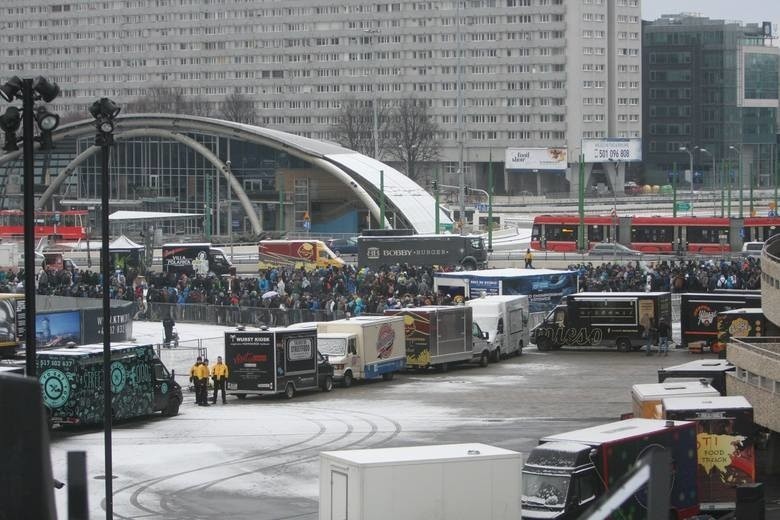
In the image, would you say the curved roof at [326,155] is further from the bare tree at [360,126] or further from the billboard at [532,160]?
the bare tree at [360,126]

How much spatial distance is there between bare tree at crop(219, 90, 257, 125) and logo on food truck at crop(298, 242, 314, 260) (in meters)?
90.7

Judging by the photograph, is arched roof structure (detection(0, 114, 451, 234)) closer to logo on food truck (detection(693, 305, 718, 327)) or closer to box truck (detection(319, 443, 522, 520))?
logo on food truck (detection(693, 305, 718, 327))

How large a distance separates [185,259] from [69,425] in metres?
38.8

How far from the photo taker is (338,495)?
1426 cm

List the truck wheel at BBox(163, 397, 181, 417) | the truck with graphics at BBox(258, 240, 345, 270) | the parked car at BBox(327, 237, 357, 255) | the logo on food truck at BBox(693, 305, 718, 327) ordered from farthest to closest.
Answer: the parked car at BBox(327, 237, 357, 255) → the truck with graphics at BBox(258, 240, 345, 270) → the logo on food truck at BBox(693, 305, 718, 327) → the truck wheel at BBox(163, 397, 181, 417)

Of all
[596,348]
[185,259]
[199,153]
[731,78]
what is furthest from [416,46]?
[596,348]

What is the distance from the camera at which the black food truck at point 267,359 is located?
30.9 metres

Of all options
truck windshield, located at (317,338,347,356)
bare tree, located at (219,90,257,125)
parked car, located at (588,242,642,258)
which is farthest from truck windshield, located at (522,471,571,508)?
bare tree, located at (219,90,257,125)

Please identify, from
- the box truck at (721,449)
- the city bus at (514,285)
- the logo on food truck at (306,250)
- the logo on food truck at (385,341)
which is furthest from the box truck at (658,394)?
the logo on food truck at (306,250)

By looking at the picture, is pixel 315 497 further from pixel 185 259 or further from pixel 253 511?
pixel 185 259

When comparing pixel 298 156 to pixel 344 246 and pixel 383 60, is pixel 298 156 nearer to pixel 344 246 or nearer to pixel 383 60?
pixel 344 246

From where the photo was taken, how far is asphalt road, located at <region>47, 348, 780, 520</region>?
19.8m

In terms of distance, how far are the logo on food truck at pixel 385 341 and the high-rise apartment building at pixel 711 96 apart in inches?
5448

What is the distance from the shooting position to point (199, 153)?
10338 centimetres
